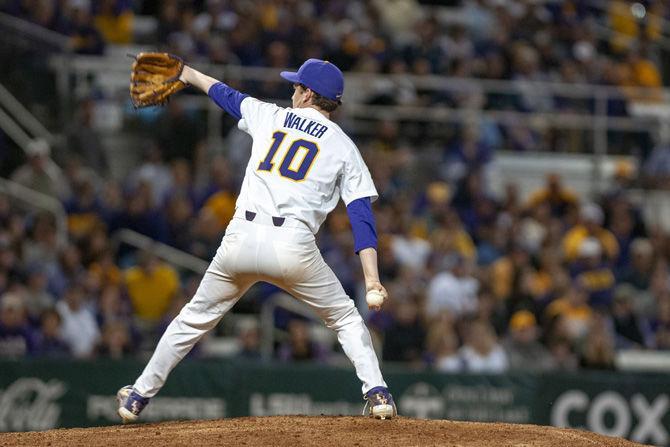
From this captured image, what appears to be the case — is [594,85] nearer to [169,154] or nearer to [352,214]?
[169,154]

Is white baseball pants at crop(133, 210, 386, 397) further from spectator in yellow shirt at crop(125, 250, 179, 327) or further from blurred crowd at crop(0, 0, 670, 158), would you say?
blurred crowd at crop(0, 0, 670, 158)

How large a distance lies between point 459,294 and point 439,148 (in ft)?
9.69

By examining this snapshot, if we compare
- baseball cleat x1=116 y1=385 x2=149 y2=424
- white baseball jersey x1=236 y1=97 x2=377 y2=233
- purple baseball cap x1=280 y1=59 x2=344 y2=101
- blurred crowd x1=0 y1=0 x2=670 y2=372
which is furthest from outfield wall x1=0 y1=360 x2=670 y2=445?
purple baseball cap x1=280 y1=59 x2=344 y2=101

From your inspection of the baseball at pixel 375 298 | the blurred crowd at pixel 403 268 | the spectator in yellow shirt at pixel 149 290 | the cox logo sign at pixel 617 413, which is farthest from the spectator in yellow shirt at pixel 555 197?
the baseball at pixel 375 298

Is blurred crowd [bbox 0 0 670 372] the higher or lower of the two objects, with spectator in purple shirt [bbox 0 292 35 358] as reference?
higher

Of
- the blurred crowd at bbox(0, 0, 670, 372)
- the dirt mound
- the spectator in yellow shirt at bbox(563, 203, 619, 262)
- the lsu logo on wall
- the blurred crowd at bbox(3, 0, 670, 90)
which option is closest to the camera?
the dirt mound

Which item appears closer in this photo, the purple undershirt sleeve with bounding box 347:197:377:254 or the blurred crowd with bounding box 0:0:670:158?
the purple undershirt sleeve with bounding box 347:197:377:254

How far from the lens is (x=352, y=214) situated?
23.4 feet

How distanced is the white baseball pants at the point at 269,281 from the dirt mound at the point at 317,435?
284 millimetres

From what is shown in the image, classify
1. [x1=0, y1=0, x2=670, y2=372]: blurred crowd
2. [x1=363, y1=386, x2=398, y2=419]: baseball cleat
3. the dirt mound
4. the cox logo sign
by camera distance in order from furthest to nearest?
[x1=0, y1=0, x2=670, y2=372]: blurred crowd → the cox logo sign → [x1=363, y1=386, x2=398, y2=419]: baseball cleat → the dirt mound

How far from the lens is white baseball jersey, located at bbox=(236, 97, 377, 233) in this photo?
704 cm

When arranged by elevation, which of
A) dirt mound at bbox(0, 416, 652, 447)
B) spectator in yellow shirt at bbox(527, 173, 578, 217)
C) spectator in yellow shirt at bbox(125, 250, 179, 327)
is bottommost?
dirt mound at bbox(0, 416, 652, 447)

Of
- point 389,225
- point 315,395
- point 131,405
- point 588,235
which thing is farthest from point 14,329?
point 588,235

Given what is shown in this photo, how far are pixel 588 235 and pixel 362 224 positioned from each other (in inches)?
342
